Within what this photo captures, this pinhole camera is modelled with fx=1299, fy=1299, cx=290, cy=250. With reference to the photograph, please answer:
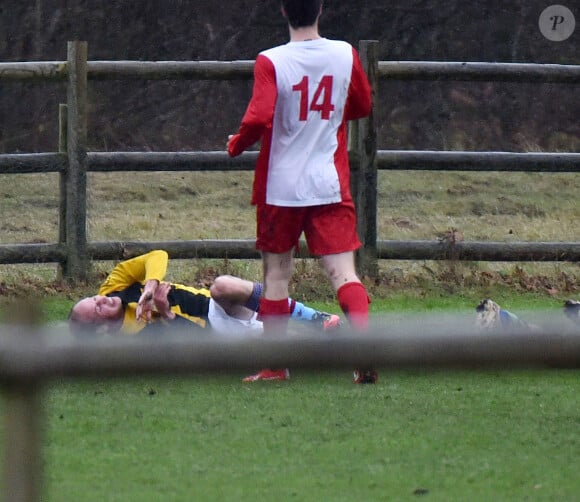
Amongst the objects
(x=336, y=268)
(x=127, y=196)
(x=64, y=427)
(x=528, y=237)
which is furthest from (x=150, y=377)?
(x=127, y=196)

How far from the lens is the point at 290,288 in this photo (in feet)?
24.8

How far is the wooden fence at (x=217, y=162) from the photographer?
24.5 feet

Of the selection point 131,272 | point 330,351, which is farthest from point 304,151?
point 330,351

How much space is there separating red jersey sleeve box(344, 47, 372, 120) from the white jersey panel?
0.14 ft

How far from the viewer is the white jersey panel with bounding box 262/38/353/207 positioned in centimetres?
504

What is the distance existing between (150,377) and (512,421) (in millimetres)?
2872

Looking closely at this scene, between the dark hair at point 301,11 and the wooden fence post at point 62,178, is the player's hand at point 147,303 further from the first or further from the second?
the wooden fence post at point 62,178

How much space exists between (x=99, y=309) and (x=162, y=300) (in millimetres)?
279

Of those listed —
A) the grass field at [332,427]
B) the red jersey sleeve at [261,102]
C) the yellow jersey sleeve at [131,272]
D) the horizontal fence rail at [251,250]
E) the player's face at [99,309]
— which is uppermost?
the red jersey sleeve at [261,102]

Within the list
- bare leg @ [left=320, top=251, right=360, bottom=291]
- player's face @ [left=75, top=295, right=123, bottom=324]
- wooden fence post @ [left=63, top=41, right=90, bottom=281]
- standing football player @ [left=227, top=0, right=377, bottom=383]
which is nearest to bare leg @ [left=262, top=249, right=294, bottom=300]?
standing football player @ [left=227, top=0, right=377, bottom=383]

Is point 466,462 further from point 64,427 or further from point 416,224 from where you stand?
point 416,224

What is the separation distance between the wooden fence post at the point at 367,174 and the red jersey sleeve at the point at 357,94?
7.43ft

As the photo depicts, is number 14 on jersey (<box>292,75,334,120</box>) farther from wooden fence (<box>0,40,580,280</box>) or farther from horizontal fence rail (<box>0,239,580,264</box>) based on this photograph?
horizontal fence rail (<box>0,239,580,264</box>)

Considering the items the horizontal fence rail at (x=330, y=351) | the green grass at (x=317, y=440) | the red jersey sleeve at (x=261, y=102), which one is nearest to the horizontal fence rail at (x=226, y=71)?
the red jersey sleeve at (x=261, y=102)
